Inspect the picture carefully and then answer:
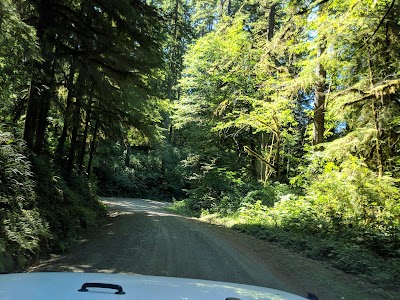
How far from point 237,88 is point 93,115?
396 inches

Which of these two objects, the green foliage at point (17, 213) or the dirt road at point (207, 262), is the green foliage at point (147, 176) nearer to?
the dirt road at point (207, 262)

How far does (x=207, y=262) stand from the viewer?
332 inches

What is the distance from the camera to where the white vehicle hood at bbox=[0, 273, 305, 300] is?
7.34 ft

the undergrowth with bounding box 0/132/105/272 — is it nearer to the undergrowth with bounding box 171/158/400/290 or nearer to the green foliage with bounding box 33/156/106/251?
the green foliage with bounding box 33/156/106/251

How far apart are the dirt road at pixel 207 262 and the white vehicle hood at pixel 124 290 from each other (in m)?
4.14

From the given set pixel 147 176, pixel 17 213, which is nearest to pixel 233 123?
pixel 17 213

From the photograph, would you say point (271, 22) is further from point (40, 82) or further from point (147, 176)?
point (147, 176)

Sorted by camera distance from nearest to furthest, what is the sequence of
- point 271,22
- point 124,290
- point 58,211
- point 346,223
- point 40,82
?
point 124,290, point 58,211, point 40,82, point 346,223, point 271,22

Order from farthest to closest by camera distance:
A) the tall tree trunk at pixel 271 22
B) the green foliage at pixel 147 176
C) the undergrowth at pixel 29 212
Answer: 1. the green foliage at pixel 147 176
2. the tall tree trunk at pixel 271 22
3. the undergrowth at pixel 29 212

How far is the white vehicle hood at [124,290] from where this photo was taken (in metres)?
2.24

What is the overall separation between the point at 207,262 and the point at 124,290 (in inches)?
243

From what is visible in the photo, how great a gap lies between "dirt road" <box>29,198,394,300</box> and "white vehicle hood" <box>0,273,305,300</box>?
13.6ft

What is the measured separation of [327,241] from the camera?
1048 centimetres

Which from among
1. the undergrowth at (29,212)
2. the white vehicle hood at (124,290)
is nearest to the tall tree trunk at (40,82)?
the undergrowth at (29,212)
